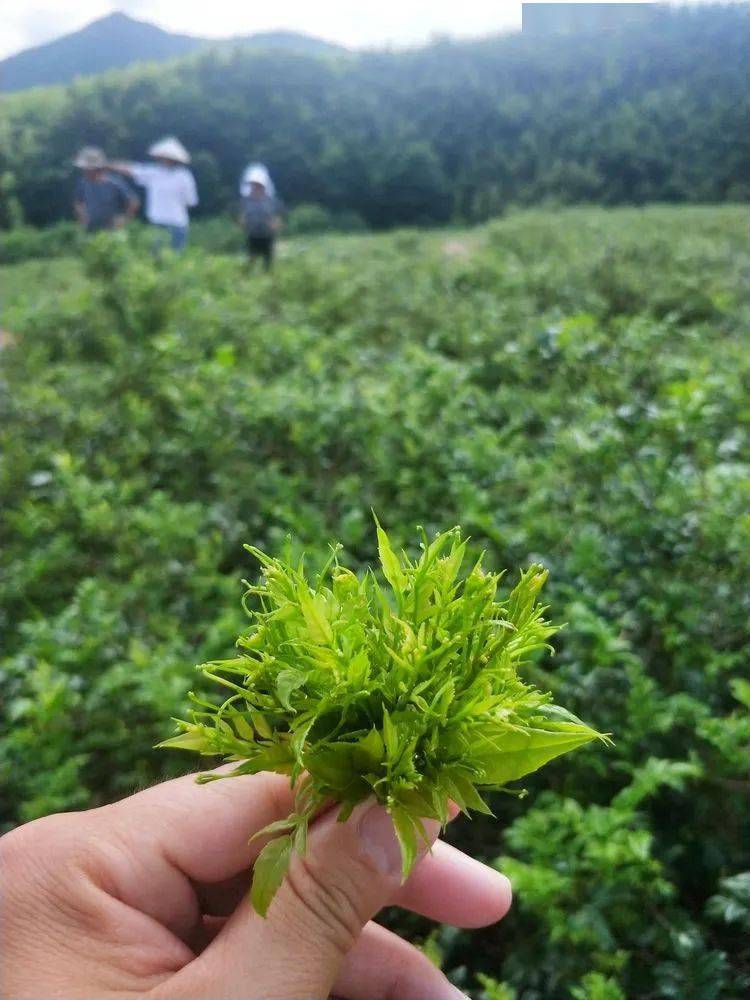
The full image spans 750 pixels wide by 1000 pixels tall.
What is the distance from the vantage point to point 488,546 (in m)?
2.52

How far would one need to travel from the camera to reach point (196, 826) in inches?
48.1

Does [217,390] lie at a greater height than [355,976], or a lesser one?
greater

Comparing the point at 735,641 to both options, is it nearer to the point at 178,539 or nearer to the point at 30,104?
the point at 178,539

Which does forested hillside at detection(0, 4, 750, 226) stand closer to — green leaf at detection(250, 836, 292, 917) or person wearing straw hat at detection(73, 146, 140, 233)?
person wearing straw hat at detection(73, 146, 140, 233)

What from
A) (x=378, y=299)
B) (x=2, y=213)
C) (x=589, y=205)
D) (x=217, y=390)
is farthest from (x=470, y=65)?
(x=217, y=390)

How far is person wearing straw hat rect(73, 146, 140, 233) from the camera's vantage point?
830 centimetres

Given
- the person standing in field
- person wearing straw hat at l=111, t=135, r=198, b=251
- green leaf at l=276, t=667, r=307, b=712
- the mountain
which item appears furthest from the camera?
person wearing straw hat at l=111, t=135, r=198, b=251

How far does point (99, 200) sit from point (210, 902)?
8489 mm

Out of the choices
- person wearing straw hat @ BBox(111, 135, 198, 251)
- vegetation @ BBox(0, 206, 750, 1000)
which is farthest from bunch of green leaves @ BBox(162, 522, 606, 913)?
person wearing straw hat @ BBox(111, 135, 198, 251)

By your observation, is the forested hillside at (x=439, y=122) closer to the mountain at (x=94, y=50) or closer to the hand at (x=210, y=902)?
the mountain at (x=94, y=50)

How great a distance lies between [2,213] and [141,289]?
12.7m

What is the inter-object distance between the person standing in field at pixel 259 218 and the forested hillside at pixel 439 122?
8963mm

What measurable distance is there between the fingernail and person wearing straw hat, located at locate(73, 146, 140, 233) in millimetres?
8491

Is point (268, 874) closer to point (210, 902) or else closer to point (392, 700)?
point (392, 700)
